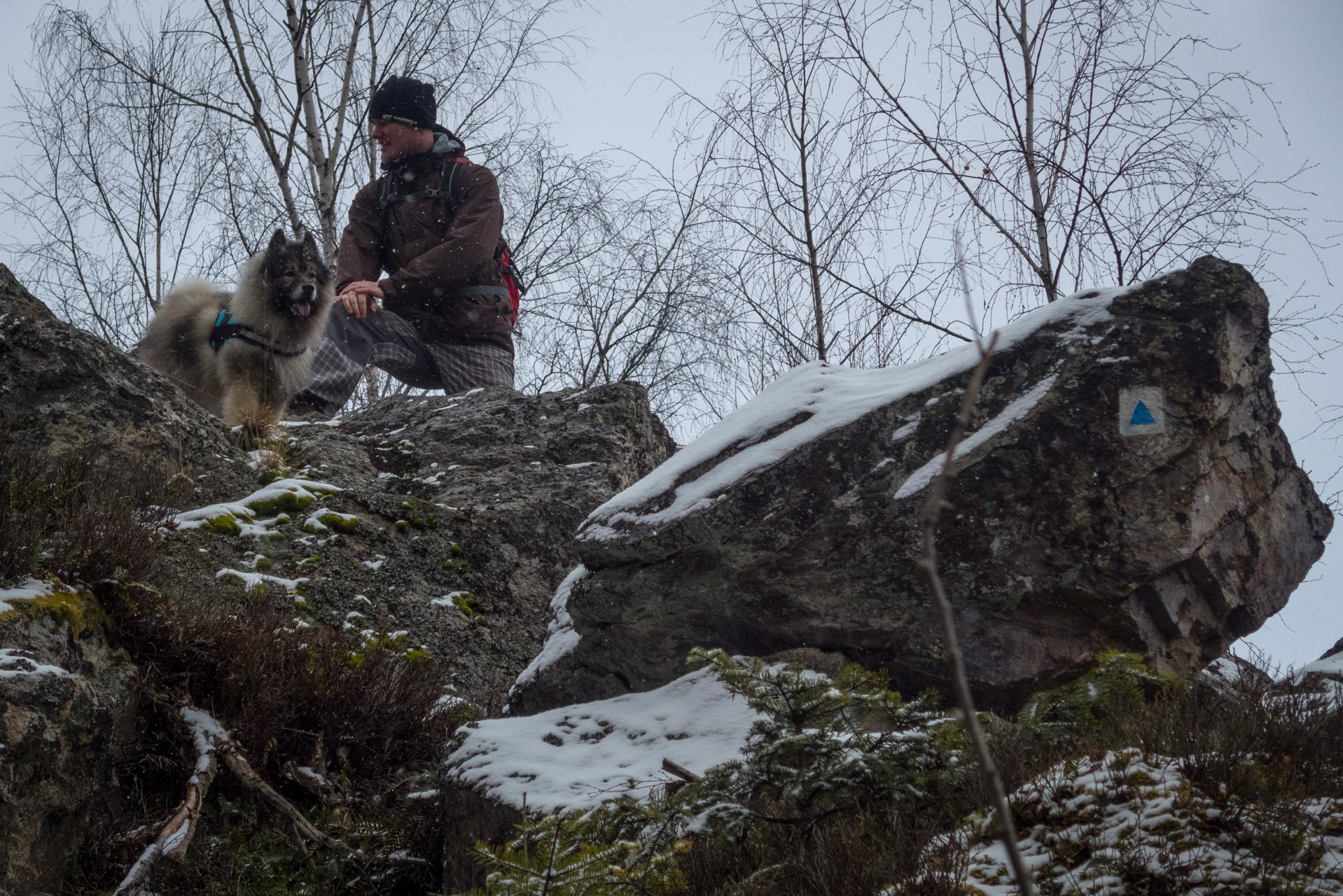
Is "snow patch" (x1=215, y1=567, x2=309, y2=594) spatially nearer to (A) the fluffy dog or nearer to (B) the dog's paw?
(B) the dog's paw

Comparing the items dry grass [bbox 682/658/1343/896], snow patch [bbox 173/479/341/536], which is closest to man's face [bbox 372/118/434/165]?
snow patch [bbox 173/479/341/536]

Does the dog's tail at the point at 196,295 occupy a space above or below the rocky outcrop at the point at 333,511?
above

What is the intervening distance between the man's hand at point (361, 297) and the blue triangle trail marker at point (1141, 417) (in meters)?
4.99

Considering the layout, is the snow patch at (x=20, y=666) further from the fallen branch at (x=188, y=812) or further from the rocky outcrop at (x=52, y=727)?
the fallen branch at (x=188, y=812)

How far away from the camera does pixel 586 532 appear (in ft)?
11.7

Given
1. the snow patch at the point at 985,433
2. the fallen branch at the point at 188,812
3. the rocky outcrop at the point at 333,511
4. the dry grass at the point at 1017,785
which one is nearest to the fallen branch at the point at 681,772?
the dry grass at the point at 1017,785

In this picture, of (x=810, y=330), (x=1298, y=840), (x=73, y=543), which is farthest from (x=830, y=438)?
(x=810, y=330)

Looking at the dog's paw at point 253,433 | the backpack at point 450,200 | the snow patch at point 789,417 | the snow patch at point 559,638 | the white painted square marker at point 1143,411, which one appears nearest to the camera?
the white painted square marker at point 1143,411

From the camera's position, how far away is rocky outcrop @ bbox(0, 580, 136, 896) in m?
2.58

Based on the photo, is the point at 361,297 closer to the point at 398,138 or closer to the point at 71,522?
the point at 398,138

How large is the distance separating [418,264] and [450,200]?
59cm

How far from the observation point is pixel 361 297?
6.29m

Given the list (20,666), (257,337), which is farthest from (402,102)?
(20,666)

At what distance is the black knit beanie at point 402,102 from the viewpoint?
6293mm
